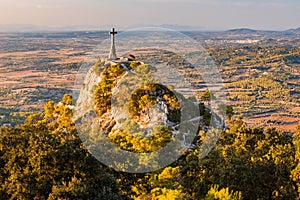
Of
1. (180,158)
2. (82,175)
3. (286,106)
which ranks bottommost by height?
(286,106)

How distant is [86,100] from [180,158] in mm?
12610

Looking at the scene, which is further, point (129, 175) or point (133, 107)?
point (133, 107)

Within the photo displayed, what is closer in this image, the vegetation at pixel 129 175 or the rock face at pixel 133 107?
the vegetation at pixel 129 175

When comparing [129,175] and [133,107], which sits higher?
[133,107]

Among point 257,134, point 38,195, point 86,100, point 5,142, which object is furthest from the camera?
point 86,100

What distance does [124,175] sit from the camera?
25.2 meters

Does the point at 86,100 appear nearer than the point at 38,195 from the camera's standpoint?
No

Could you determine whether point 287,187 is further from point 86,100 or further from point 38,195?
point 86,100

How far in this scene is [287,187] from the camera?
78.6 ft

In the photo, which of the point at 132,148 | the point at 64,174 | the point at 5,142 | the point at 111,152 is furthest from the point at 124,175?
the point at 5,142

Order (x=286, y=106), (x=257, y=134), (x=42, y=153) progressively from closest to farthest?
1. (x=42, y=153)
2. (x=257, y=134)
3. (x=286, y=106)

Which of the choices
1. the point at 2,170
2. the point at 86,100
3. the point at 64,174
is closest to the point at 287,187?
the point at 64,174

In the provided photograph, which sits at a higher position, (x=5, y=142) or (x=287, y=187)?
(x=5, y=142)

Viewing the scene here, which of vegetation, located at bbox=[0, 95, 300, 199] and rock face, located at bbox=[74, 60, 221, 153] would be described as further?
rock face, located at bbox=[74, 60, 221, 153]
